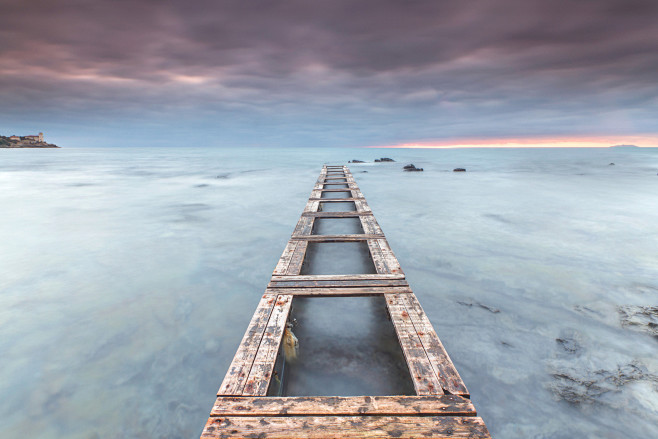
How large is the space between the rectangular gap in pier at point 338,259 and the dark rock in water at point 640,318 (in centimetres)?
316

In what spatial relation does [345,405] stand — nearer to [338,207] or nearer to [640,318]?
[640,318]

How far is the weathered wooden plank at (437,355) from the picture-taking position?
229cm

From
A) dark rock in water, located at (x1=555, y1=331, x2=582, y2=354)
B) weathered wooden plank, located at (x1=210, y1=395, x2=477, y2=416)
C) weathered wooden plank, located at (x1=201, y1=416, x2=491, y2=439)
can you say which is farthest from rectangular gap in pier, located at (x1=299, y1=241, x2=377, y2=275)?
weathered wooden plank, located at (x1=201, y1=416, x2=491, y2=439)

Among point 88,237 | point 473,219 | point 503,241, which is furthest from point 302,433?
point 473,219

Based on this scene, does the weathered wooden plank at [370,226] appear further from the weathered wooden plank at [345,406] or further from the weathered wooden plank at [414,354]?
the weathered wooden plank at [345,406]

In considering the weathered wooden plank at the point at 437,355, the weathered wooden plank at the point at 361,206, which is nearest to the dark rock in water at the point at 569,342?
the weathered wooden plank at the point at 437,355

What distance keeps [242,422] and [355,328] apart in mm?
1937

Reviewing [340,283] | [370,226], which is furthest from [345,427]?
[370,226]

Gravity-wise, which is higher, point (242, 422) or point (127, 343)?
point (242, 422)

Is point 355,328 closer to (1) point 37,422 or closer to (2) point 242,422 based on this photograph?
(2) point 242,422

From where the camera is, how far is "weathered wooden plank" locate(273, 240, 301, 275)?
425 cm

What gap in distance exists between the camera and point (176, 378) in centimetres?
309

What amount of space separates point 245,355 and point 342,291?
1.42 meters

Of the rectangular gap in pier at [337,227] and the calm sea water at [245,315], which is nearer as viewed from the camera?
the calm sea water at [245,315]
